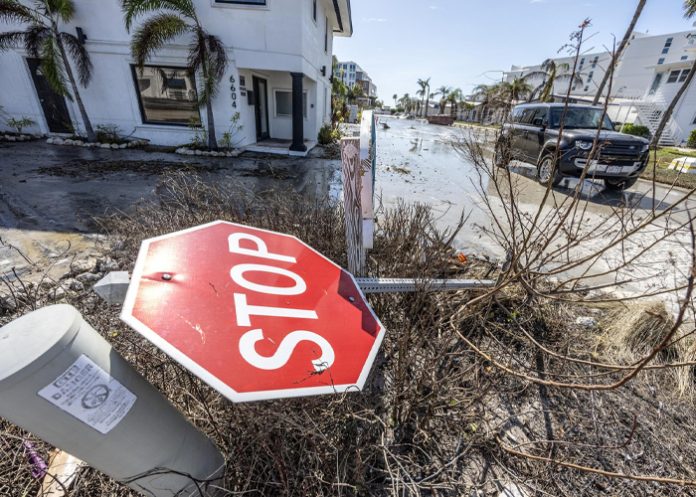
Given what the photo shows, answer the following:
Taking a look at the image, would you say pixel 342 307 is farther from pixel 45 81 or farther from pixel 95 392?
pixel 45 81

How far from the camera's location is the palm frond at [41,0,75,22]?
27.3 ft

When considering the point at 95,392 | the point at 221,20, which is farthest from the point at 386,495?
the point at 221,20

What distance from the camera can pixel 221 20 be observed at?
891 cm

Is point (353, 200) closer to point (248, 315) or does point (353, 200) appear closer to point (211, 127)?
point (248, 315)

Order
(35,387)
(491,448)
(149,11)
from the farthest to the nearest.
→ (149,11) → (491,448) → (35,387)

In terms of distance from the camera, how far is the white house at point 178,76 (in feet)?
29.2

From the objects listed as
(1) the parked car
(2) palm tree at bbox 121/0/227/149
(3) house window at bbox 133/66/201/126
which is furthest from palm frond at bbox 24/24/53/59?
(1) the parked car

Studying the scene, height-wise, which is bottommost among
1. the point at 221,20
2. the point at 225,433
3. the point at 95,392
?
the point at 225,433

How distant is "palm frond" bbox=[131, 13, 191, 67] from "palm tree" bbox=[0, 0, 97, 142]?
208 centimetres

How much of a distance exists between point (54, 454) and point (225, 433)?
904mm

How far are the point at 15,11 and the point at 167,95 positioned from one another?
12.6ft

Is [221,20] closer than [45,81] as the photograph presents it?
Yes

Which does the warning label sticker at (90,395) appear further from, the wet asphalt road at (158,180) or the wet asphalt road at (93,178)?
the wet asphalt road at (93,178)

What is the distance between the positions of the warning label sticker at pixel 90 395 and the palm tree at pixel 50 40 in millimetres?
12505
